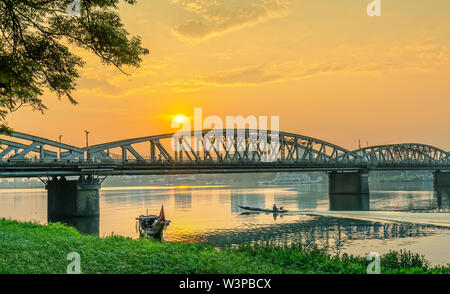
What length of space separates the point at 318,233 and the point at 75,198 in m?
40.9

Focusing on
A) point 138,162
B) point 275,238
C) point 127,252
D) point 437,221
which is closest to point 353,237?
point 275,238

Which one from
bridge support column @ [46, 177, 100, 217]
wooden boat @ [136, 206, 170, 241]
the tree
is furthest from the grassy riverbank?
bridge support column @ [46, 177, 100, 217]

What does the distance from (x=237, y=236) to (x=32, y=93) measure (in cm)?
3127

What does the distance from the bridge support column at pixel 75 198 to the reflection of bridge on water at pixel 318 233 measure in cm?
2676

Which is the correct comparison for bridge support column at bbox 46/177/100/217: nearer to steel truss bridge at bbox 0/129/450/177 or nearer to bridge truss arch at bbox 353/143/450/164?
steel truss bridge at bbox 0/129/450/177

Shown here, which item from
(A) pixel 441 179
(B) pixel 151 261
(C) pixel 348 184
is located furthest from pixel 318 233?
(A) pixel 441 179

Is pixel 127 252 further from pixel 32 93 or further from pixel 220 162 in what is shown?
pixel 220 162

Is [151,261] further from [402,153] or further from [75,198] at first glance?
[402,153]

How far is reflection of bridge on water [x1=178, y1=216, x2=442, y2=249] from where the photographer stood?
4434 centimetres

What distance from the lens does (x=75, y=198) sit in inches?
2709

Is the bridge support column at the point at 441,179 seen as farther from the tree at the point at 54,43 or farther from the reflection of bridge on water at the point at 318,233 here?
the tree at the point at 54,43

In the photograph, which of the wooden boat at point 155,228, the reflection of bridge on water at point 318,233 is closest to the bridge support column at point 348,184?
the reflection of bridge on water at point 318,233

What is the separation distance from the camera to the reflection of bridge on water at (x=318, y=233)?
145 feet

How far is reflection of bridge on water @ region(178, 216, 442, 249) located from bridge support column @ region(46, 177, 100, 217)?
26.8 metres
